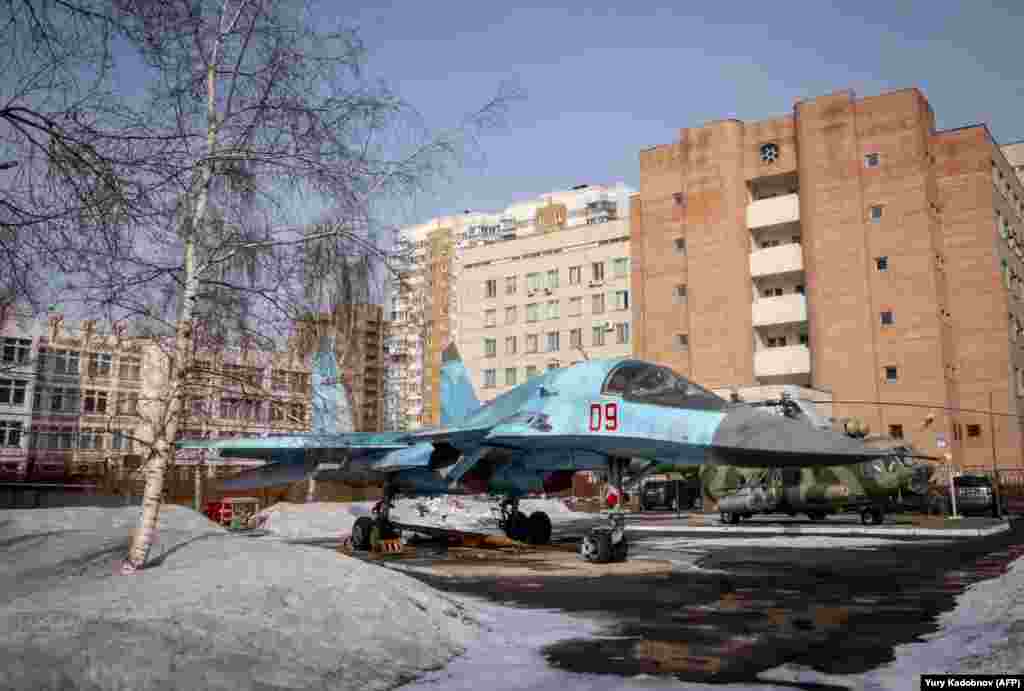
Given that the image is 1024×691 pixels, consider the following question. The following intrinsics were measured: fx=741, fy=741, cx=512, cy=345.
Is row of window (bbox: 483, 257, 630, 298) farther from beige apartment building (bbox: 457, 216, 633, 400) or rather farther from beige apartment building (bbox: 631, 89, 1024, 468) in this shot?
beige apartment building (bbox: 631, 89, 1024, 468)

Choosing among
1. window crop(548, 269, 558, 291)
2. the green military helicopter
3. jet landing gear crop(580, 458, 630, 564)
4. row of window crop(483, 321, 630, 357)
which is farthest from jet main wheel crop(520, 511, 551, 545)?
window crop(548, 269, 558, 291)

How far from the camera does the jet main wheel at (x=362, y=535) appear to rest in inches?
582

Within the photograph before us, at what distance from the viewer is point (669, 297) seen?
57969 mm

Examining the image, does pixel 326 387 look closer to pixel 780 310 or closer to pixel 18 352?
pixel 18 352

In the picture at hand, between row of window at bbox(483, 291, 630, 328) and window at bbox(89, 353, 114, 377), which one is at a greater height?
row of window at bbox(483, 291, 630, 328)

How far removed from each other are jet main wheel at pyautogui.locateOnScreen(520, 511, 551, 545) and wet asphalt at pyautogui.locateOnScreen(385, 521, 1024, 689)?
2.46 m

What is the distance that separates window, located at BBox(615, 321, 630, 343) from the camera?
214 ft

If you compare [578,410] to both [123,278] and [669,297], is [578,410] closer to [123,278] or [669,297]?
[123,278]

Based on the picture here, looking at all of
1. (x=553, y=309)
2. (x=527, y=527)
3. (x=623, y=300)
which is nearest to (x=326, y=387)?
(x=527, y=527)

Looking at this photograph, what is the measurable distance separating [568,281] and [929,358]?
31237 mm

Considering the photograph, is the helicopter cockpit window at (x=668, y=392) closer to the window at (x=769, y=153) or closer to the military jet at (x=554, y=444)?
the military jet at (x=554, y=444)

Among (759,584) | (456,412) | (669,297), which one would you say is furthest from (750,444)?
(669,297)

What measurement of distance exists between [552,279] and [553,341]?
5.87 metres

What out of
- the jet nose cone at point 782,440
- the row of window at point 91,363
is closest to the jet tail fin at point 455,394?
the row of window at point 91,363
